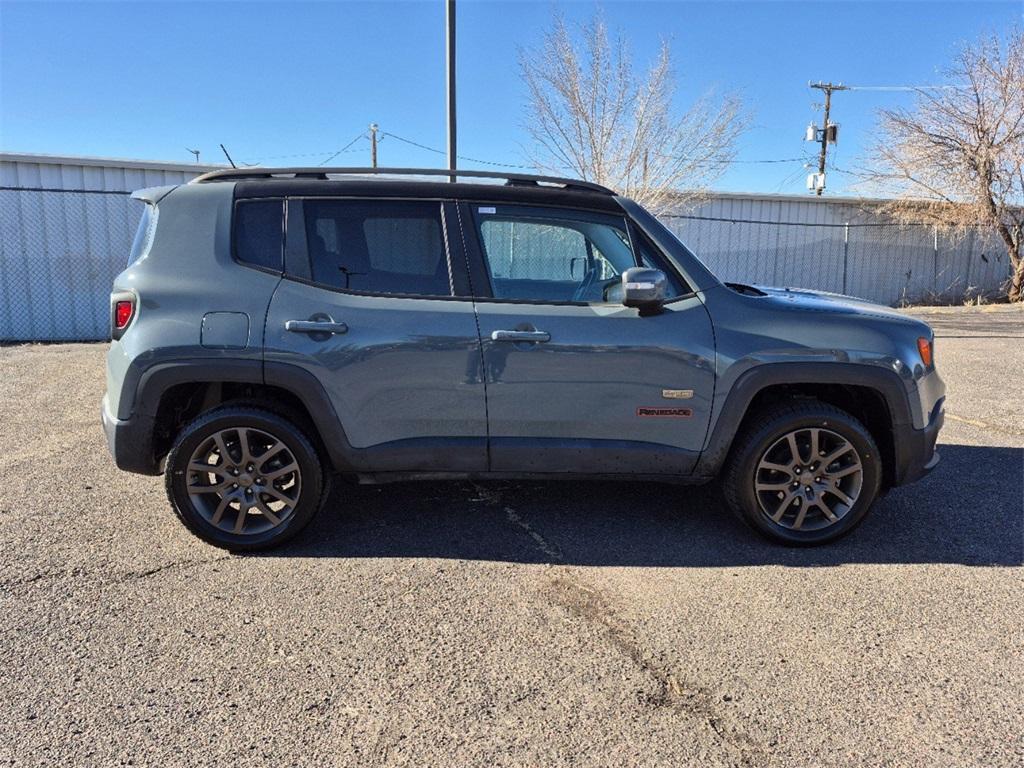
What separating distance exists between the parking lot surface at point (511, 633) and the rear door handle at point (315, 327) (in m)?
1.13

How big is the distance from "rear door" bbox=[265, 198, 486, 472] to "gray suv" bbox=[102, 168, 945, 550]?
0.01 meters

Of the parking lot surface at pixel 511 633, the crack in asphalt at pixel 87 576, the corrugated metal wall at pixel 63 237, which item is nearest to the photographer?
the parking lot surface at pixel 511 633

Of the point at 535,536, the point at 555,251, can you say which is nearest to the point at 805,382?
the point at 555,251

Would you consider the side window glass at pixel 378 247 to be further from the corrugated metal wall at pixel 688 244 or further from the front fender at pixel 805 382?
the corrugated metal wall at pixel 688 244

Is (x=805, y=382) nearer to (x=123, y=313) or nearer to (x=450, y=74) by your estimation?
(x=123, y=313)

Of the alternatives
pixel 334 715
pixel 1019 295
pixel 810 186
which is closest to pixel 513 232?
pixel 334 715

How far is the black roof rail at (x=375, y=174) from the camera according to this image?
3646 millimetres

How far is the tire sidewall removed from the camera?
11.8 feet

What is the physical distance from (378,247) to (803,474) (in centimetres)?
251

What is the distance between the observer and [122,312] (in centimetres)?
348

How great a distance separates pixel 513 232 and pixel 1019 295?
21.4 metres

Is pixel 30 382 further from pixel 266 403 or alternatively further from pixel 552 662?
pixel 552 662

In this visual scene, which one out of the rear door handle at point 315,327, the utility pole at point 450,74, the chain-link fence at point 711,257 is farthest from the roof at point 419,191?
the chain-link fence at point 711,257

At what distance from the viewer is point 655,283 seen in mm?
3381
